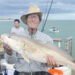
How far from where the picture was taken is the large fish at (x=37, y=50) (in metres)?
2.86

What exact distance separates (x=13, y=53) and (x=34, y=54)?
415 millimetres

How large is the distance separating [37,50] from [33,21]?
1.46 ft

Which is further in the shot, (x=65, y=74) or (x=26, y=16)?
(x=65, y=74)

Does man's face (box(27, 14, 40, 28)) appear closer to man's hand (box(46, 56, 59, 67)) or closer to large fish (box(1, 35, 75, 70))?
large fish (box(1, 35, 75, 70))

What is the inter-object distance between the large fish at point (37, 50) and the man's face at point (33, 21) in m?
0.27

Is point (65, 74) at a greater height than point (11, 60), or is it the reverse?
point (11, 60)

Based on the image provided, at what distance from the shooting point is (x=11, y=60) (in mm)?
3201

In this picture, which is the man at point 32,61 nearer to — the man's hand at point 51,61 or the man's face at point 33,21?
the man's face at point 33,21

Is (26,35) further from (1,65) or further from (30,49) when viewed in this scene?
(1,65)

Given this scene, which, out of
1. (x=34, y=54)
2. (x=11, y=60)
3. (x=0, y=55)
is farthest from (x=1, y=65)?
(x=34, y=54)

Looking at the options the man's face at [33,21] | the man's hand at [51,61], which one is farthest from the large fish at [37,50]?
the man's face at [33,21]

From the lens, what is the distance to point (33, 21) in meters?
3.11

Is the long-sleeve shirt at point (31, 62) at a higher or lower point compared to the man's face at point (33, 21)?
lower

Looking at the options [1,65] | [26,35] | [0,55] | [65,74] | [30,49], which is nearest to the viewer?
[30,49]
